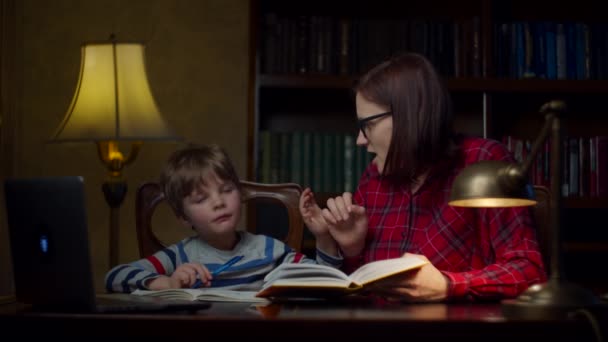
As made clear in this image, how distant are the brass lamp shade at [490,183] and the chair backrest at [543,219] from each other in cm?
60

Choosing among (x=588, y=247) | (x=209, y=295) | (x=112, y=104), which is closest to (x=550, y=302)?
(x=209, y=295)

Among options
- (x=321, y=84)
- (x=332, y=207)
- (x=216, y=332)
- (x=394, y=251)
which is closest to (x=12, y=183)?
(x=216, y=332)

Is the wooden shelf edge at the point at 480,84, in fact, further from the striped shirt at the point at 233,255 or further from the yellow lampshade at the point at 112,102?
the striped shirt at the point at 233,255

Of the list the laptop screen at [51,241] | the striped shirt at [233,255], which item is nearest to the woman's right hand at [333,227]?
the striped shirt at [233,255]

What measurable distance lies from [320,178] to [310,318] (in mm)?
1932

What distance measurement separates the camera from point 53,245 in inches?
43.4

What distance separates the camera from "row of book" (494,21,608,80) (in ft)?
9.78

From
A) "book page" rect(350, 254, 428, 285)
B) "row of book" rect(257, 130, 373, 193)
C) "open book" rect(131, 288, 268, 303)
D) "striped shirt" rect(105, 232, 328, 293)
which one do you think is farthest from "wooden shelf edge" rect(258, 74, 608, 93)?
"book page" rect(350, 254, 428, 285)

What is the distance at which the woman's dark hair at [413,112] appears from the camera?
177 cm

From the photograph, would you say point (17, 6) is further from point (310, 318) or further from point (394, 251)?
point (310, 318)

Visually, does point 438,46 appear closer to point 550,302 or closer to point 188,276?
point 188,276

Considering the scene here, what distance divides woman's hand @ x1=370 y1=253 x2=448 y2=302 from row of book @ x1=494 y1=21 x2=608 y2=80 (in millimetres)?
1750

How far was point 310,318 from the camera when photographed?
1.02 m

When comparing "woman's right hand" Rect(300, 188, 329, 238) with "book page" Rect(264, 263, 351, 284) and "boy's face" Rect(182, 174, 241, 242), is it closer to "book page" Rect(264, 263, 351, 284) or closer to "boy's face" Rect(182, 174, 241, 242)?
"boy's face" Rect(182, 174, 241, 242)
